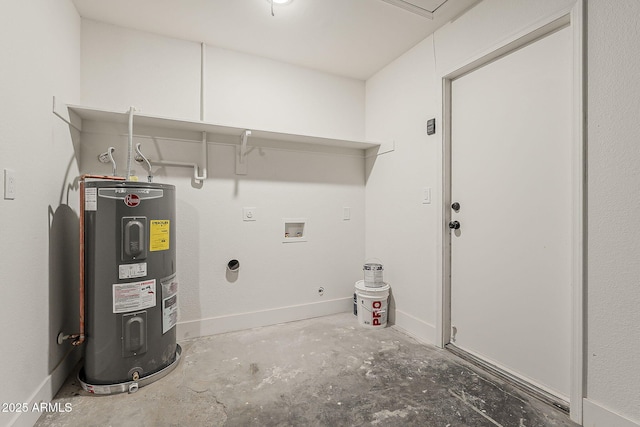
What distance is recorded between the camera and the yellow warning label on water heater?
1.84 meters

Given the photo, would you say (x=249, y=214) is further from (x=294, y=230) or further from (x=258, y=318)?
(x=258, y=318)

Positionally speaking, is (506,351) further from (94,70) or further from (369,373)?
→ (94,70)

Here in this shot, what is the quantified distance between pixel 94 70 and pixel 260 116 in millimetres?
1280

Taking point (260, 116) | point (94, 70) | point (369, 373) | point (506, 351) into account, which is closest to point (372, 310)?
point (369, 373)

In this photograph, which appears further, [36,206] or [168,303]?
[168,303]

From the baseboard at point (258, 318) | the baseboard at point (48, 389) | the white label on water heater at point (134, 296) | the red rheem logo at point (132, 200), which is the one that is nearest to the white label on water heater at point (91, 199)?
the red rheem logo at point (132, 200)

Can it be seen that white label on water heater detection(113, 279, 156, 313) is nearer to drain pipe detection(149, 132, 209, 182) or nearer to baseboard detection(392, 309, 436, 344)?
drain pipe detection(149, 132, 209, 182)

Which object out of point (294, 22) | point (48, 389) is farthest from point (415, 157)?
point (48, 389)

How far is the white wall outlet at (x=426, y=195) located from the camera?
241 centimetres

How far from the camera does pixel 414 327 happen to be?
2.56 metres

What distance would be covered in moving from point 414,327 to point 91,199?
2567 mm

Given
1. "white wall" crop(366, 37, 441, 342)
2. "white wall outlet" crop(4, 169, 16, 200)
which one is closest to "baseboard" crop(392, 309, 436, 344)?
"white wall" crop(366, 37, 441, 342)

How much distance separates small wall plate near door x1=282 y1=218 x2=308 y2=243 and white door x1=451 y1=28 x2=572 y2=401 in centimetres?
137

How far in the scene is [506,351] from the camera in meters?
1.92
